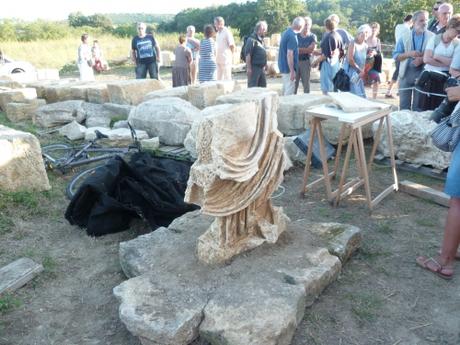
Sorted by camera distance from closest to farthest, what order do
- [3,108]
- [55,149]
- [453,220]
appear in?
[453,220], [55,149], [3,108]

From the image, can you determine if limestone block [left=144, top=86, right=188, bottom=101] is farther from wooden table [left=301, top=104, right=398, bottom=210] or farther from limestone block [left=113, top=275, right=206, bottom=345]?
limestone block [left=113, top=275, right=206, bottom=345]

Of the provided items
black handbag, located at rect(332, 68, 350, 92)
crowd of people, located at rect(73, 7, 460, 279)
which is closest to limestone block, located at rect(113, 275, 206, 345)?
crowd of people, located at rect(73, 7, 460, 279)

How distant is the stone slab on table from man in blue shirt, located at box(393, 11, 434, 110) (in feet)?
13.1

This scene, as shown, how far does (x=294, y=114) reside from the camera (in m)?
5.91

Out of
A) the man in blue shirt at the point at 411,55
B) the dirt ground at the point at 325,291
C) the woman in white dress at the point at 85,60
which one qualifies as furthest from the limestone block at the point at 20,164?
the woman in white dress at the point at 85,60

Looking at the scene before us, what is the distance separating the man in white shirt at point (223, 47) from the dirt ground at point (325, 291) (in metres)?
5.12

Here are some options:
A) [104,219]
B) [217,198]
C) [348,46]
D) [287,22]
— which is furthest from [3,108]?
[287,22]

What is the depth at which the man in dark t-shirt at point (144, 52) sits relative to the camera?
29.5ft

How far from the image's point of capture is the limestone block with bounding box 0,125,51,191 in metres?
4.41

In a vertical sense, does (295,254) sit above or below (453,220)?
below

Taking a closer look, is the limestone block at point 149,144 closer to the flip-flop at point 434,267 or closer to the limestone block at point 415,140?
the limestone block at point 415,140

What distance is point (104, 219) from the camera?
12.6 ft

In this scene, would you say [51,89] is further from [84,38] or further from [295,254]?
[295,254]

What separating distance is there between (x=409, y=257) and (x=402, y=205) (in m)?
1.06
